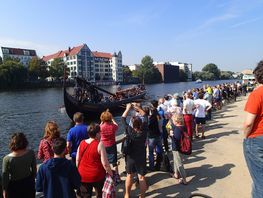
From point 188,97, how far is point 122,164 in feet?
12.3

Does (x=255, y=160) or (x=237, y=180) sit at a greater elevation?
(x=255, y=160)

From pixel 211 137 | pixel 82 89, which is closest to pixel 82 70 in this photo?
pixel 82 89

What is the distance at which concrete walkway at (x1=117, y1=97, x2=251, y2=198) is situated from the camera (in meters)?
6.04

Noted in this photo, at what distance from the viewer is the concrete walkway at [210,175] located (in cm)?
604

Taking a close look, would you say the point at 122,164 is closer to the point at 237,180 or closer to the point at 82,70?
the point at 237,180

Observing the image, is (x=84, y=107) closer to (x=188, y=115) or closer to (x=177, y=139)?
(x=188, y=115)

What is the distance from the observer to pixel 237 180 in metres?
6.60

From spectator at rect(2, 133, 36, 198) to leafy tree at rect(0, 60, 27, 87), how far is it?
99.9 m

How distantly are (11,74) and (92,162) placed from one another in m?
102

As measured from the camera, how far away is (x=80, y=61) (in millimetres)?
139375

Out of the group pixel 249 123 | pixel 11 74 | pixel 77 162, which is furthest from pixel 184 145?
pixel 11 74

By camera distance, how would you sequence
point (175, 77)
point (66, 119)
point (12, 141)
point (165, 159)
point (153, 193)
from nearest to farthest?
point (12, 141) < point (153, 193) < point (165, 159) < point (66, 119) < point (175, 77)

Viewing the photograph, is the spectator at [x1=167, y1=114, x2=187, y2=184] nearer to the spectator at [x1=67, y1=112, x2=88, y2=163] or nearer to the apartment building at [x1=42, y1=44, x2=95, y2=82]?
the spectator at [x1=67, y1=112, x2=88, y2=163]

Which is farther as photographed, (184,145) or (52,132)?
(184,145)
